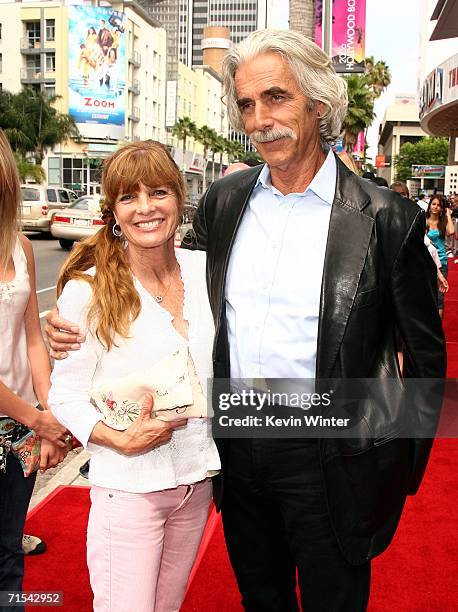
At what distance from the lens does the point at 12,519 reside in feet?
7.61

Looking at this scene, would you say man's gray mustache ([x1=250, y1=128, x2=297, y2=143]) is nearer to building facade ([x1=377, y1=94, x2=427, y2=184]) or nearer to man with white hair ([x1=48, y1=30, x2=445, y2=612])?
man with white hair ([x1=48, y1=30, x2=445, y2=612])

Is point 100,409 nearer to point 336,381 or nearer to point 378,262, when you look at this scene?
point 336,381

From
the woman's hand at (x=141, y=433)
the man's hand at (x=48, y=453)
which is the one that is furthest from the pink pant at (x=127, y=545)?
the man's hand at (x=48, y=453)

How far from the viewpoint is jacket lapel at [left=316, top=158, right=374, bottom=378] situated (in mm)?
1962

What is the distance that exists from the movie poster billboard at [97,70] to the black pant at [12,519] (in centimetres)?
6309

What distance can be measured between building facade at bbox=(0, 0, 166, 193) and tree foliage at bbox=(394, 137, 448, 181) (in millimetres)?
49970

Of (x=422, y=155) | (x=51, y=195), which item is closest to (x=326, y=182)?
(x=51, y=195)

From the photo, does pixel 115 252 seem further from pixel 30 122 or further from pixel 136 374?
pixel 30 122

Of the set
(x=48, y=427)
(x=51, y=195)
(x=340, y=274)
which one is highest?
(x=51, y=195)

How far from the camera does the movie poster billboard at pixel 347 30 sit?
14.8 m

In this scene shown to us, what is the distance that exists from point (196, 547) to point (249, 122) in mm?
1398

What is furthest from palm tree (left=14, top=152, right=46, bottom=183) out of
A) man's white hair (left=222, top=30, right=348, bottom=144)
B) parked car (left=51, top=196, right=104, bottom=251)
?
man's white hair (left=222, top=30, right=348, bottom=144)

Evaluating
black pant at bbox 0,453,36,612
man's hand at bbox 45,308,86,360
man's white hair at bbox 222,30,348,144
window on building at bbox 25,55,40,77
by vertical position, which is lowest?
black pant at bbox 0,453,36,612

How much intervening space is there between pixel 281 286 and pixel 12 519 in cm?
126
